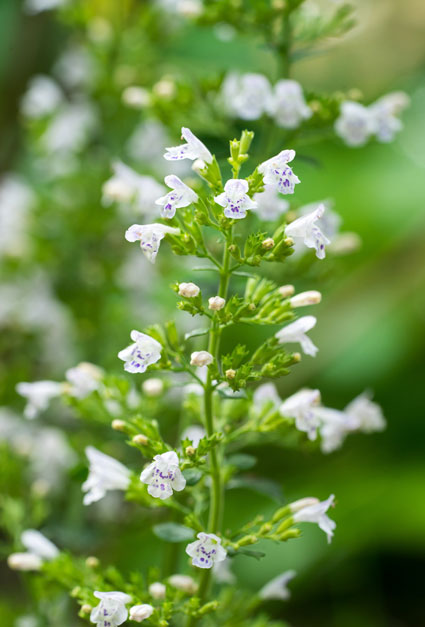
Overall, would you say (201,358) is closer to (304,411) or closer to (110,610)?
(304,411)

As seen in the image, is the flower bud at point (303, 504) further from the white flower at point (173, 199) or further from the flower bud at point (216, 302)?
the white flower at point (173, 199)

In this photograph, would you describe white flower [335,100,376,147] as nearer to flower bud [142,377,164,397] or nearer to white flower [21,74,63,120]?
flower bud [142,377,164,397]

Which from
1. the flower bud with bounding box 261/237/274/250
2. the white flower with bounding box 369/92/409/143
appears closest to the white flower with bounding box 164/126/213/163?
the flower bud with bounding box 261/237/274/250

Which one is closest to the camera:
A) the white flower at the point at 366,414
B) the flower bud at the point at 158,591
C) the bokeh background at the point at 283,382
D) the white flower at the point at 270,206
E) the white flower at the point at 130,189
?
the flower bud at the point at 158,591

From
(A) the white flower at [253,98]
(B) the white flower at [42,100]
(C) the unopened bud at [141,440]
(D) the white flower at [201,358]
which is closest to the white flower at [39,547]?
(C) the unopened bud at [141,440]

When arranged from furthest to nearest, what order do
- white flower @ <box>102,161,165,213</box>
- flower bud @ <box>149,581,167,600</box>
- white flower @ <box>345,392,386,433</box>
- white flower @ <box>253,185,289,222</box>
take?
white flower @ <box>102,161,165,213</box>
white flower @ <box>345,392,386,433</box>
white flower @ <box>253,185,289,222</box>
flower bud @ <box>149,581,167,600</box>

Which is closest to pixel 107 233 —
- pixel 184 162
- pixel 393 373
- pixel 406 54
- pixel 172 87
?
pixel 184 162

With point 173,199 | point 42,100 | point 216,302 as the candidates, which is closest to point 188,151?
point 173,199
